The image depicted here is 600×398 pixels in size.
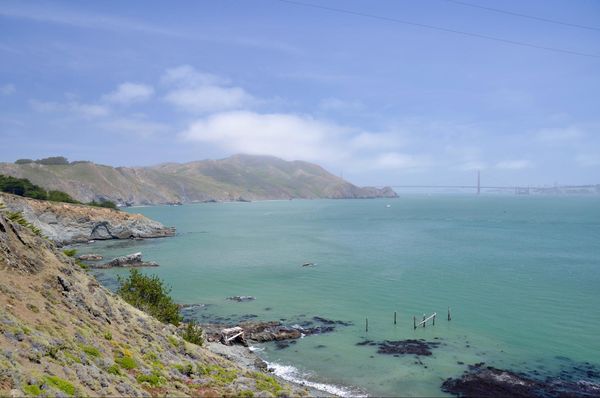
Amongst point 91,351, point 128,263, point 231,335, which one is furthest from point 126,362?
point 128,263

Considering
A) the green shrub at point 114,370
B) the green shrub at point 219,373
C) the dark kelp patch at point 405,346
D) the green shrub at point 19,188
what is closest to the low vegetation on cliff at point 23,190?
the green shrub at point 19,188

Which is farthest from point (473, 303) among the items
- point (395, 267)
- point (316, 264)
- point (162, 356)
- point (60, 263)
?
point (60, 263)

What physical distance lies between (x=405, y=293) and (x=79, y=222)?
87.4 metres

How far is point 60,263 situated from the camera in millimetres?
26359

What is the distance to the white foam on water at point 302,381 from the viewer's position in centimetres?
3212

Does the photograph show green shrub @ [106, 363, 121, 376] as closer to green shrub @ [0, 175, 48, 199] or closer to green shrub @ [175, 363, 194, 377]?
green shrub @ [175, 363, 194, 377]

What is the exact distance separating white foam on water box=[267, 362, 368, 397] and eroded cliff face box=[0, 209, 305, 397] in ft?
23.9

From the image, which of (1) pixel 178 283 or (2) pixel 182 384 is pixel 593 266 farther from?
(2) pixel 182 384

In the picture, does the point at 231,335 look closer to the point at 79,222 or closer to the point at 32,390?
the point at 32,390

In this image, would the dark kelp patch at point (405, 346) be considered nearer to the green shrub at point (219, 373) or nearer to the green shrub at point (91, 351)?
the green shrub at point (219, 373)

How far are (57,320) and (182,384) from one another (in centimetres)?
689

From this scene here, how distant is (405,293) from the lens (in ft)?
198

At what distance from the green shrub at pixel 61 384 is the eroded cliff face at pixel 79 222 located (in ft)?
294

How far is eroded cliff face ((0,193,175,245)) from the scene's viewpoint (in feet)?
327
